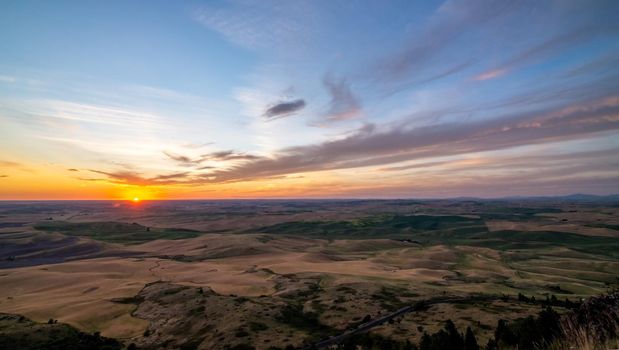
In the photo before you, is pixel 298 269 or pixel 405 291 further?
pixel 298 269

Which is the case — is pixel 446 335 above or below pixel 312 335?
above

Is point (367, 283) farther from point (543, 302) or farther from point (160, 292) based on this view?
point (160, 292)

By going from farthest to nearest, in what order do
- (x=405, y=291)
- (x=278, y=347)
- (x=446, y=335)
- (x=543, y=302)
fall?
(x=405, y=291) < (x=543, y=302) < (x=278, y=347) < (x=446, y=335)

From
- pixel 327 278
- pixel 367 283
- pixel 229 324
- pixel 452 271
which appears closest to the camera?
pixel 229 324

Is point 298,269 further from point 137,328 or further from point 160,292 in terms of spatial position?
point 137,328

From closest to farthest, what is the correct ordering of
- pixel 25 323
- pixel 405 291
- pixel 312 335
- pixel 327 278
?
pixel 312 335 < pixel 25 323 < pixel 405 291 < pixel 327 278

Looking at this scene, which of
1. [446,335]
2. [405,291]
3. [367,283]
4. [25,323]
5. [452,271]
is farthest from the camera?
[452,271]

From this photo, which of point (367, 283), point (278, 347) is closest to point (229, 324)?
point (278, 347)

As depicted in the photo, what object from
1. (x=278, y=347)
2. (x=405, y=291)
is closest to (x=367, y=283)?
(x=405, y=291)

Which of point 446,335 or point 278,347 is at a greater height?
point 446,335
